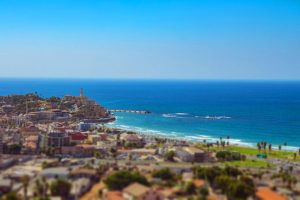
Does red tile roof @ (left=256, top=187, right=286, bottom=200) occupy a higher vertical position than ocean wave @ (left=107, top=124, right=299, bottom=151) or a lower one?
higher

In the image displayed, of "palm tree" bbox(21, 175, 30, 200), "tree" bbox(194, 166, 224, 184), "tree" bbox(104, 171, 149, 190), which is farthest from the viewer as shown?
"tree" bbox(194, 166, 224, 184)

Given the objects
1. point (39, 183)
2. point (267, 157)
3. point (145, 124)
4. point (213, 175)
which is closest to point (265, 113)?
point (145, 124)

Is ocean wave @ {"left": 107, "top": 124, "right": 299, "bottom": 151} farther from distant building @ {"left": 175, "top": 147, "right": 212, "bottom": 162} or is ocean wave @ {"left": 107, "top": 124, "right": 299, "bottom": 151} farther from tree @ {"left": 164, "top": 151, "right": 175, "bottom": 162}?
tree @ {"left": 164, "top": 151, "right": 175, "bottom": 162}

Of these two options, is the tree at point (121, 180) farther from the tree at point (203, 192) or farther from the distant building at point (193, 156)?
the distant building at point (193, 156)

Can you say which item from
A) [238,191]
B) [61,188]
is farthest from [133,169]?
[238,191]

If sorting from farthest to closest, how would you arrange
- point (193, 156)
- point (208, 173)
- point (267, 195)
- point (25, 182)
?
point (193, 156), point (208, 173), point (25, 182), point (267, 195)

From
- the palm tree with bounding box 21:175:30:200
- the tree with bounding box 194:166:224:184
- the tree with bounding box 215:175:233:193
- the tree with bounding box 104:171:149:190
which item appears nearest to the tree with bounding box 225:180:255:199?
the tree with bounding box 215:175:233:193

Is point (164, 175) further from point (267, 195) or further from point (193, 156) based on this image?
point (193, 156)

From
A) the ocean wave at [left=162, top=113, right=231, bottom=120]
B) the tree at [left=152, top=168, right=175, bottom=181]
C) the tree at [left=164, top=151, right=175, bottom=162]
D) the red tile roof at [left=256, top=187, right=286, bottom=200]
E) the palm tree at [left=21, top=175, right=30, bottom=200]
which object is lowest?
the ocean wave at [left=162, top=113, right=231, bottom=120]
